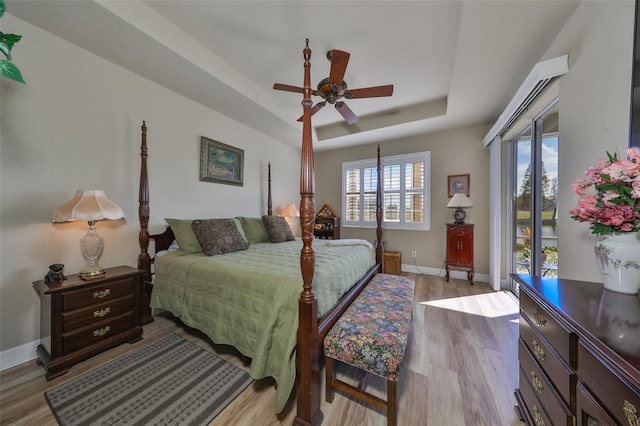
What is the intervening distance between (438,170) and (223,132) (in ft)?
12.3

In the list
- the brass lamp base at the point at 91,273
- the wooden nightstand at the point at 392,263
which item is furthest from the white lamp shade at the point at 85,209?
the wooden nightstand at the point at 392,263

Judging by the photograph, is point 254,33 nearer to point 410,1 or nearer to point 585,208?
point 410,1

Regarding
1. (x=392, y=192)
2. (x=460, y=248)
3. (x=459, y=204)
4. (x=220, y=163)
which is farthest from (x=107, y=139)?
(x=460, y=248)

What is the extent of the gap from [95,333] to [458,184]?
4.96 metres

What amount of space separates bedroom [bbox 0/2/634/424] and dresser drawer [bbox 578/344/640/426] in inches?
40.9

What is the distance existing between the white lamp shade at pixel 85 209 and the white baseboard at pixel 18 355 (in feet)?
3.40

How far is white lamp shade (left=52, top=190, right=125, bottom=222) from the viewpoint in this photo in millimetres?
1663

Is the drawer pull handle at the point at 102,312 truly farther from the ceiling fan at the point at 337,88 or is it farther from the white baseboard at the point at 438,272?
the white baseboard at the point at 438,272

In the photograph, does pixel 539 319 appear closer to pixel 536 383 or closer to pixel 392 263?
pixel 536 383

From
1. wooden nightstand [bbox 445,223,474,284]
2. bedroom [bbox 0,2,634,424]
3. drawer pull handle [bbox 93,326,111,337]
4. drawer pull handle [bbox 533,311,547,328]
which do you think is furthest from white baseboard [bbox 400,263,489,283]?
drawer pull handle [bbox 93,326,111,337]

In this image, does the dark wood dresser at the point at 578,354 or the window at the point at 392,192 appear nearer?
the dark wood dresser at the point at 578,354

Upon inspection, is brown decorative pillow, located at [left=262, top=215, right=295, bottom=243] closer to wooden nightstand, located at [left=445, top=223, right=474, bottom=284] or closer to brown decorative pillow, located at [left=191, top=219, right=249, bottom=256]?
brown decorative pillow, located at [left=191, top=219, right=249, bottom=256]

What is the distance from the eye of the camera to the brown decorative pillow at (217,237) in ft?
7.64

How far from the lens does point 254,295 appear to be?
154 cm
